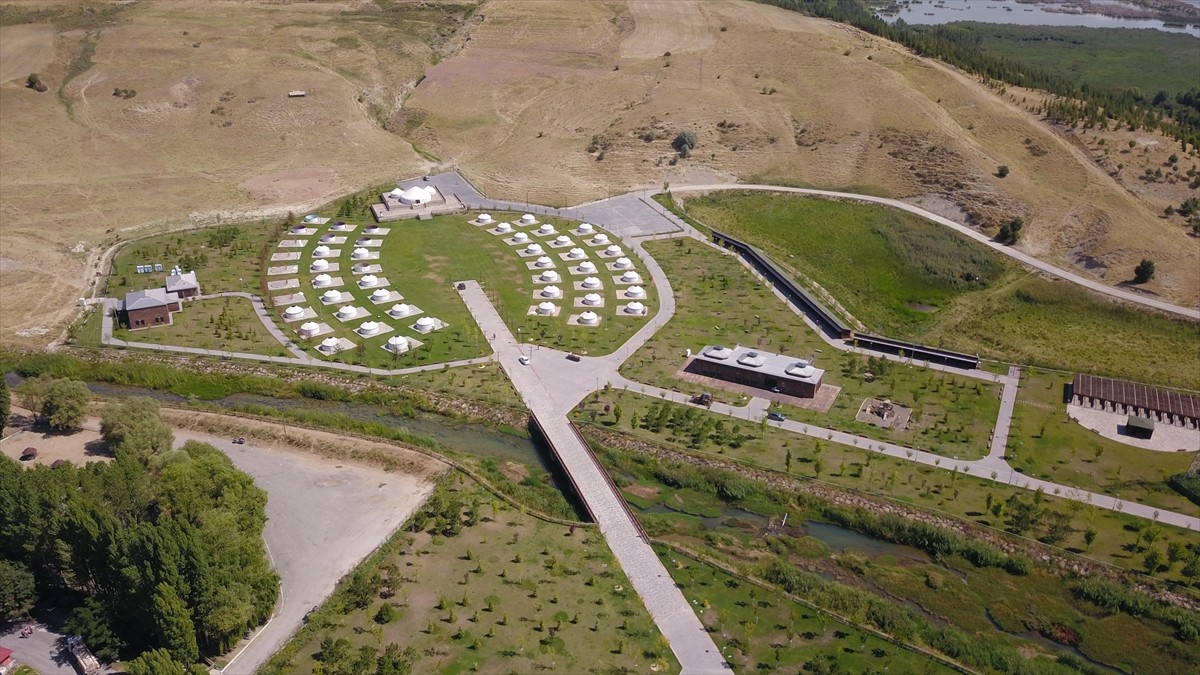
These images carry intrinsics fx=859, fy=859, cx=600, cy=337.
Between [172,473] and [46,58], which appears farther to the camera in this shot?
[46,58]

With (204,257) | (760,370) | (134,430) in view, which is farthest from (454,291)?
(134,430)

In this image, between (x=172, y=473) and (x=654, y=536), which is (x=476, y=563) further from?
(x=172, y=473)

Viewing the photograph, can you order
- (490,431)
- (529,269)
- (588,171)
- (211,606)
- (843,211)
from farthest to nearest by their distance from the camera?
(588,171) < (843,211) < (529,269) < (490,431) < (211,606)

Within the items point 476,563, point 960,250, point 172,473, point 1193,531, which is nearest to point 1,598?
point 172,473

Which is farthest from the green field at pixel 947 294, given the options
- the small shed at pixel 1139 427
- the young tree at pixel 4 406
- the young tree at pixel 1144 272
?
the young tree at pixel 4 406

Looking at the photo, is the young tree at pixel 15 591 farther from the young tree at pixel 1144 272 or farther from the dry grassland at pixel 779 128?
the young tree at pixel 1144 272

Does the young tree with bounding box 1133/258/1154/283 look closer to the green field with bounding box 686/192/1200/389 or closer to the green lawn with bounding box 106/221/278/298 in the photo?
the green field with bounding box 686/192/1200/389

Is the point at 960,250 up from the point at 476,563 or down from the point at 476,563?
up
